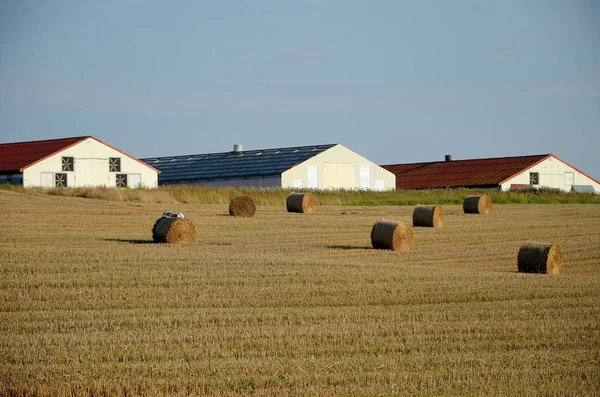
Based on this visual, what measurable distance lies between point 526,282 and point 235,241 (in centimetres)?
1127

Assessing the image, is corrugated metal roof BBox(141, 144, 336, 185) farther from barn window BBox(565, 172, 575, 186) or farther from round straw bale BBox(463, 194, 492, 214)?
round straw bale BBox(463, 194, 492, 214)

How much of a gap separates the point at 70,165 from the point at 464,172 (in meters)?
32.4

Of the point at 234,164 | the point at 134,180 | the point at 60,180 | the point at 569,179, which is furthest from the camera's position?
the point at 569,179

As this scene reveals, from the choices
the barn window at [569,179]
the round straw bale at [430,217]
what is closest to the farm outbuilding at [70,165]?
the round straw bale at [430,217]

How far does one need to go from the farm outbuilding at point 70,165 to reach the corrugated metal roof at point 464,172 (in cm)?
2373

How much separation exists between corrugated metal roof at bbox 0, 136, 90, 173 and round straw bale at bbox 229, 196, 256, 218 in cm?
2377

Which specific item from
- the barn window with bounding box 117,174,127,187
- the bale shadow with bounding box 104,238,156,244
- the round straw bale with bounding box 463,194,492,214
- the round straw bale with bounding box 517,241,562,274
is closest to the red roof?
the barn window with bounding box 117,174,127,187

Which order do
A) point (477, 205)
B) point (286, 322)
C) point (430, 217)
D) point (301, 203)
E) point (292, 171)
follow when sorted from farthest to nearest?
1. point (292, 171)
2. point (477, 205)
3. point (301, 203)
4. point (430, 217)
5. point (286, 322)

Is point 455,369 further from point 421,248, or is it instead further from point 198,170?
point 198,170

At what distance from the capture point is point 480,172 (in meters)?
71.6

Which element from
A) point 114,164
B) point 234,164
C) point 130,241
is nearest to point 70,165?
point 114,164

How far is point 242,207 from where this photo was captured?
3503cm

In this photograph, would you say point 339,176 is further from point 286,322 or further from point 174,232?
point 286,322

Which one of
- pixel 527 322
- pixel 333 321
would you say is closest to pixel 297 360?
pixel 333 321
